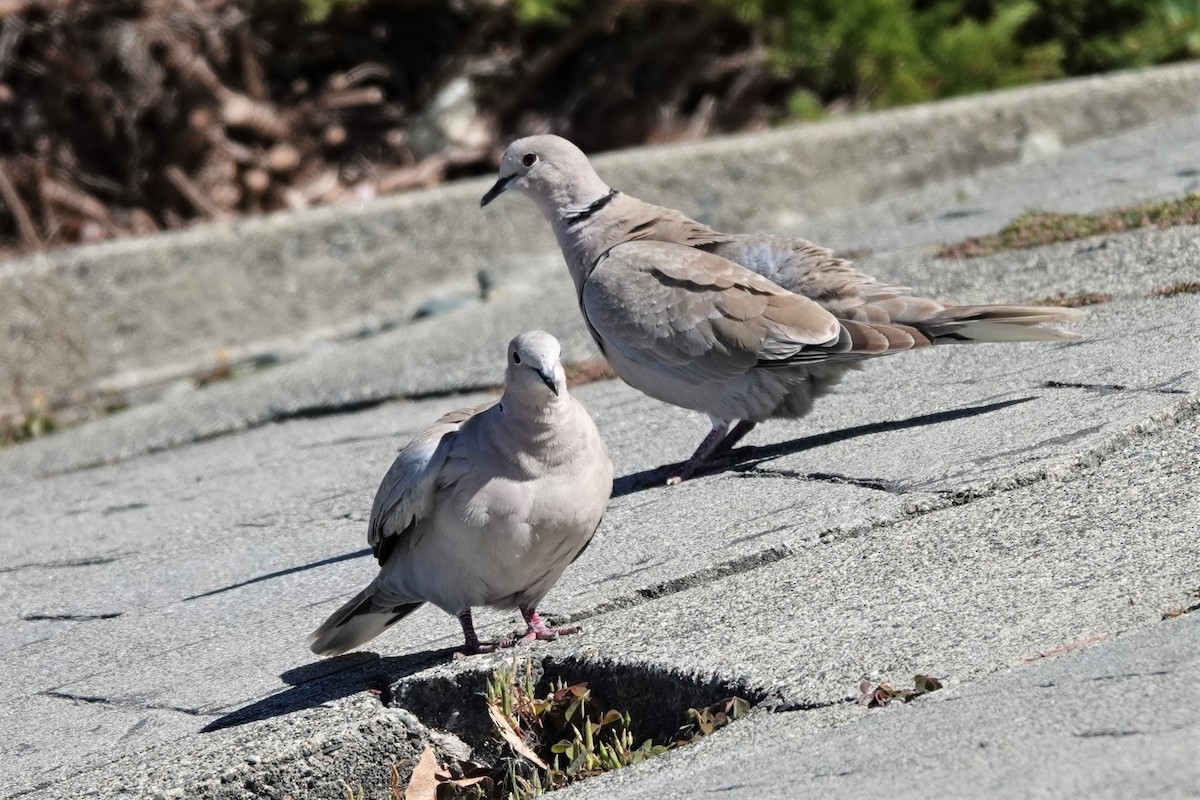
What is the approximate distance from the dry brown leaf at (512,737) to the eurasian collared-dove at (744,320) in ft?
4.27

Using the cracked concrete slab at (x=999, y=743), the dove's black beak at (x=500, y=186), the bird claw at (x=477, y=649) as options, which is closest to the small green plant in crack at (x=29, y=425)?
the dove's black beak at (x=500, y=186)

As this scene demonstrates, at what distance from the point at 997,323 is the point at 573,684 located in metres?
1.62

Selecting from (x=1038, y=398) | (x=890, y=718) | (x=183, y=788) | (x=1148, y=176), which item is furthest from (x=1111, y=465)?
(x=1148, y=176)

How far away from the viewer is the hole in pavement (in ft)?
8.77

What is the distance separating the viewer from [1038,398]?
3840 mm

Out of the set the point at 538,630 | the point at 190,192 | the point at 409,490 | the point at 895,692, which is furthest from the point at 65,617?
the point at 190,192

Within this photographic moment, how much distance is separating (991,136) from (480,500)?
6.08m

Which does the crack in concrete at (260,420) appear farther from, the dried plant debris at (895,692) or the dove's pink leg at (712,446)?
the dried plant debris at (895,692)

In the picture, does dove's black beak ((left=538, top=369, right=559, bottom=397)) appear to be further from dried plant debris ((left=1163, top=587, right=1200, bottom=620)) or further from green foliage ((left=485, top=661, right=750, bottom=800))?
dried plant debris ((left=1163, top=587, right=1200, bottom=620))

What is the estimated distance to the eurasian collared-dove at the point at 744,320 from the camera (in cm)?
394

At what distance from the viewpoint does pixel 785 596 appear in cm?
294

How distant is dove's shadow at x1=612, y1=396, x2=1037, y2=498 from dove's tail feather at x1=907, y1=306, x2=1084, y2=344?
176 mm

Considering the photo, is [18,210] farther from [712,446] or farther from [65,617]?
[712,446]

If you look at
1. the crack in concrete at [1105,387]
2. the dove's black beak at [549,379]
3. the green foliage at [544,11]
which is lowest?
the crack in concrete at [1105,387]
